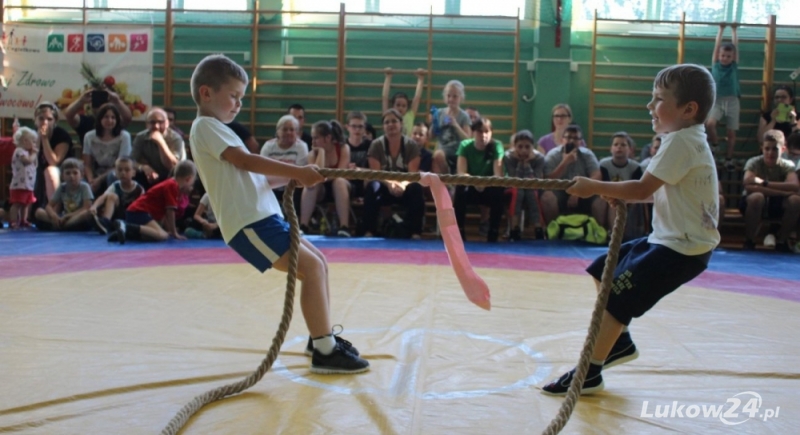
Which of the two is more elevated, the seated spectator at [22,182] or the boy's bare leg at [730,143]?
the boy's bare leg at [730,143]

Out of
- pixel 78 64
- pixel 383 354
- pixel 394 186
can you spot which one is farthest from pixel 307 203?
pixel 383 354

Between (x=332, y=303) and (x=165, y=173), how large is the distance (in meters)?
4.78

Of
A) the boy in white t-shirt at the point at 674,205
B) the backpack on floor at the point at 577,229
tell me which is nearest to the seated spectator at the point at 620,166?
the backpack on floor at the point at 577,229

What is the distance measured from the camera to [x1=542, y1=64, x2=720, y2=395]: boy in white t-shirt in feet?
8.43

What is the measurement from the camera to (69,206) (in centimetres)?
781

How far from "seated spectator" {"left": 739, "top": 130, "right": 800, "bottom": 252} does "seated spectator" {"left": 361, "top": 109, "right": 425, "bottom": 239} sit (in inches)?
133

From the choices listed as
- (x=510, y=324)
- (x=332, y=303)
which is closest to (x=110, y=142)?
(x=332, y=303)

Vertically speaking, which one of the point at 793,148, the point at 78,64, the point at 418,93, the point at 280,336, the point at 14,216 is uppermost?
the point at 78,64

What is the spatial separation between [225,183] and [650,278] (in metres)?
1.57

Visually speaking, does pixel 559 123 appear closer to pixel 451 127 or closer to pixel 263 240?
pixel 451 127

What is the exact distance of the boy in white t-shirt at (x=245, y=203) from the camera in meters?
2.76

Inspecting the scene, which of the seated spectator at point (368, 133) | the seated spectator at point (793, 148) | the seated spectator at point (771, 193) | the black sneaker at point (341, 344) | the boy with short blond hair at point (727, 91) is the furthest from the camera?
the boy with short blond hair at point (727, 91)

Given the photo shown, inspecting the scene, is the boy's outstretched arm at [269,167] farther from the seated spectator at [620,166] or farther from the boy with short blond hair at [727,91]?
the boy with short blond hair at [727,91]

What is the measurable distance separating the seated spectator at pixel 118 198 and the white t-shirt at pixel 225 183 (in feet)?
16.6
